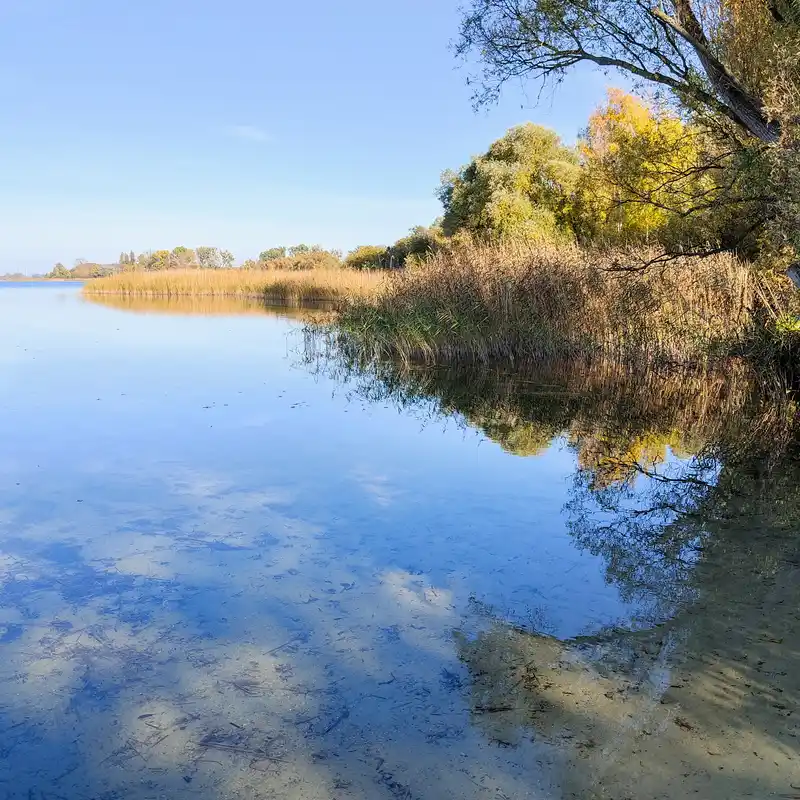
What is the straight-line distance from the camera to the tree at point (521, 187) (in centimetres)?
2334

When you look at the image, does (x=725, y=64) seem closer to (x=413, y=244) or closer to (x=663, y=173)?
(x=663, y=173)

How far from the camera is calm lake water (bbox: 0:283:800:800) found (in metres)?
1.94

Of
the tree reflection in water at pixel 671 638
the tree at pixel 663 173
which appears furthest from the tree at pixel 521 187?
the tree reflection in water at pixel 671 638

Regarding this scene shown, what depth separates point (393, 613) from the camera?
2.89 metres

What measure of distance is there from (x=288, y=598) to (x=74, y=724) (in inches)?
41.5

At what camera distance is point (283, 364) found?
11273mm

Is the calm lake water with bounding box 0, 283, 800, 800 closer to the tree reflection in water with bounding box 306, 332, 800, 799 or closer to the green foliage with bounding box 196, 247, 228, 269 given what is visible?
the tree reflection in water with bounding box 306, 332, 800, 799

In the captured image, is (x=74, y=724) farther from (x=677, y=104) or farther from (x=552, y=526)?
(x=677, y=104)

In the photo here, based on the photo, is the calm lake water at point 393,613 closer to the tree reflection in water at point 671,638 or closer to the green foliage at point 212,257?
the tree reflection in water at point 671,638

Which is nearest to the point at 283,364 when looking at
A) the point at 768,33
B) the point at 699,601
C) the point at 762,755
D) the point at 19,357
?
the point at 19,357

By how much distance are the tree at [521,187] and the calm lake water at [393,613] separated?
1811cm

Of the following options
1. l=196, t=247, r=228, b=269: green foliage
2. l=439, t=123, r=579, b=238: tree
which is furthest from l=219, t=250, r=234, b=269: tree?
l=439, t=123, r=579, b=238: tree

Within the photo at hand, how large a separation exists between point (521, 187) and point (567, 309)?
1527cm

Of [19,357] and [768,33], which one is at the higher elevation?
[768,33]
